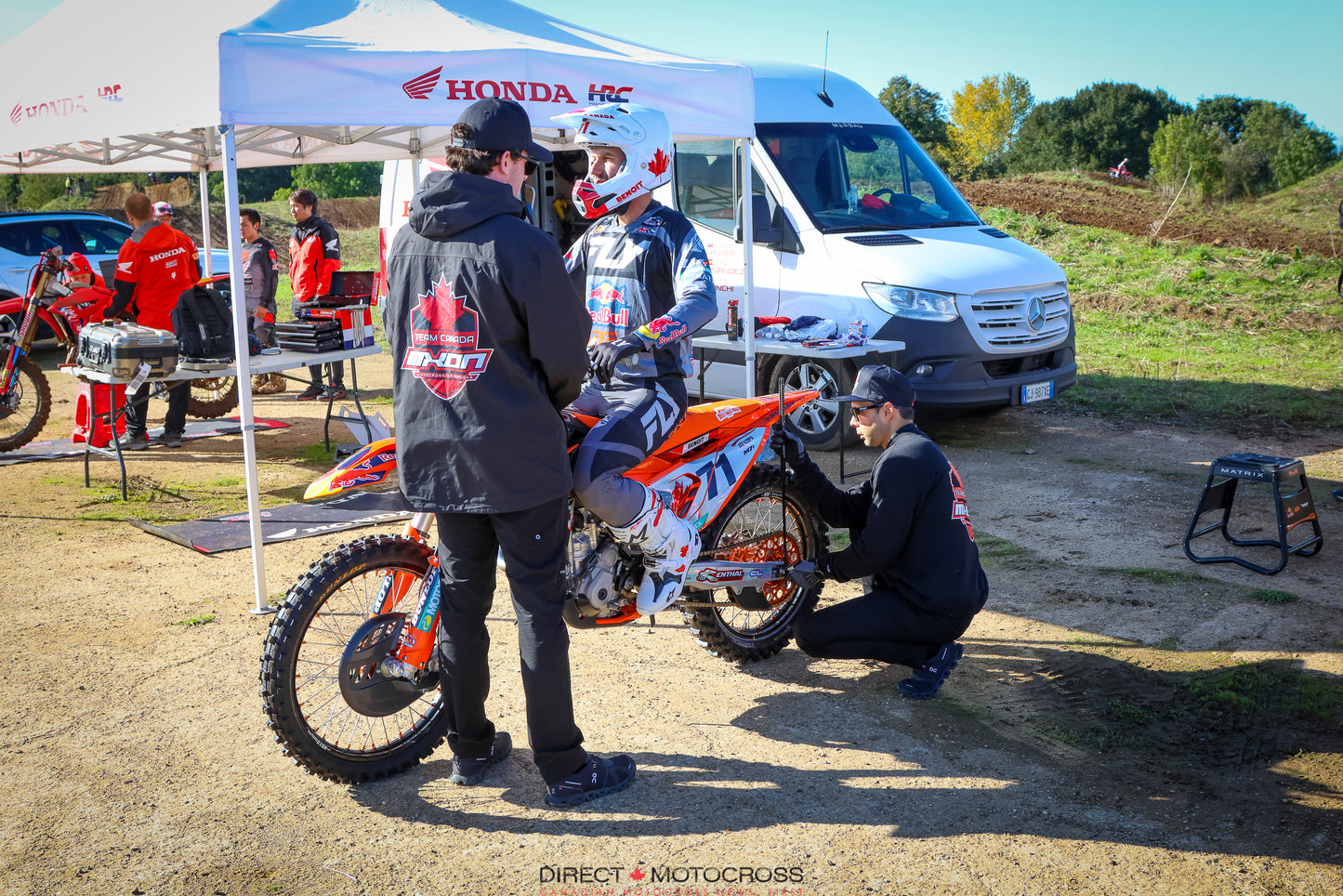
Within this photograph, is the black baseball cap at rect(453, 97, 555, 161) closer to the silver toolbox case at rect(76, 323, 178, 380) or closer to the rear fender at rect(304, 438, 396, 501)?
the rear fender at rect(304, 438, 396, 501)

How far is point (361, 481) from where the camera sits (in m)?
3.54

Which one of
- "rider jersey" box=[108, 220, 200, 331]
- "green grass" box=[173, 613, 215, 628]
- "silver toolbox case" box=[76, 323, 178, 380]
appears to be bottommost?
"green grass" box=[173, 613, 215, 628]

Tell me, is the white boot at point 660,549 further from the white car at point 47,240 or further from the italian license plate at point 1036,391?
the white car at point 47,240

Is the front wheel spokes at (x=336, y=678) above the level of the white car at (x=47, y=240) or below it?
below

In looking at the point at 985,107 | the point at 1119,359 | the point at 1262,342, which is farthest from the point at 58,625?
the point at 985,107

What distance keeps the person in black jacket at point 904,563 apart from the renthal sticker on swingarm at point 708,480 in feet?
1.63

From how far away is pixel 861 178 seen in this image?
29.8 ft

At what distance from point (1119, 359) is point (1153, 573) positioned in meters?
7.33

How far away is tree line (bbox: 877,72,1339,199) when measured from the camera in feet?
136

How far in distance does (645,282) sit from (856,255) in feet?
15.3

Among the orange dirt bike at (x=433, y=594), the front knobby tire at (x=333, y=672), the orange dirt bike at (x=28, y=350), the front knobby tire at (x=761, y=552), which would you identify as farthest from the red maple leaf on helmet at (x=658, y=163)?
the orange dirt bike at (x=28, y=350)

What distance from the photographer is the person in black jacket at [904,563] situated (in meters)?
4.22

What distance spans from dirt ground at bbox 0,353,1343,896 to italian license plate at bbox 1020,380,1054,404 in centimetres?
244

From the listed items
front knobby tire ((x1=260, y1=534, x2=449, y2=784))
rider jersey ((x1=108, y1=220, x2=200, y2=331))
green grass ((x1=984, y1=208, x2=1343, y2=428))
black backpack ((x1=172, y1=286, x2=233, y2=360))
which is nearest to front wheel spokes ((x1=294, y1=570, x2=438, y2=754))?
front knobby tire ((x1=260, y1=534, x2=449, y2=784))
